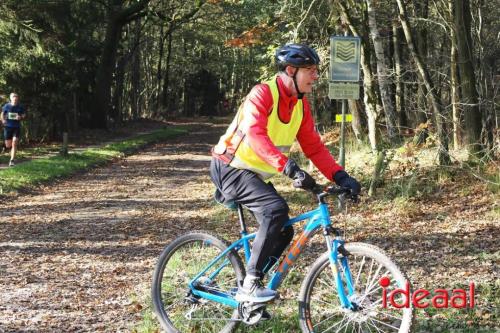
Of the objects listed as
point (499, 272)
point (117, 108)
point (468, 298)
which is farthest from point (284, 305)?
point (117, 108)

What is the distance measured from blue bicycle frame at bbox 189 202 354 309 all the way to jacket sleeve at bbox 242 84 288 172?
460mm

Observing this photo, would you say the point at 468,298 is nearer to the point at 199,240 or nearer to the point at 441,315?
the point at 441,315

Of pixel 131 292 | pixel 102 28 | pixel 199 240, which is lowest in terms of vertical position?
pixel 131 292

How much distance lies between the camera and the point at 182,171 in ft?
60.0

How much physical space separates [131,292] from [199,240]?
6.57 ft

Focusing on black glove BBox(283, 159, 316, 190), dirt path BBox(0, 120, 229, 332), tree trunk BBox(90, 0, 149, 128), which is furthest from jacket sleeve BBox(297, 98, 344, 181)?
tree trunk BBox(90, 0, 149, 128)

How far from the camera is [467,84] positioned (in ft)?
37.2

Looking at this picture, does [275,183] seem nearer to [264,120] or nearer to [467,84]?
[467,84]

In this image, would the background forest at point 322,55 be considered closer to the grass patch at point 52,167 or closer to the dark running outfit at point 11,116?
the dark running outfit at point 11,116

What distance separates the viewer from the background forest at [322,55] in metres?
11.8

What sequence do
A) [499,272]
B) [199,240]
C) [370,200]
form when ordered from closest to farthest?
[199,240], [499,272], [370,200]

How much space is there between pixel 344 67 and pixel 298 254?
22.4 feet

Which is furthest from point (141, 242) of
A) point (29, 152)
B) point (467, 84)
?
point (29, 152)

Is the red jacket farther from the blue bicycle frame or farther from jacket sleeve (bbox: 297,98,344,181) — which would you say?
the blue bicycle frame
